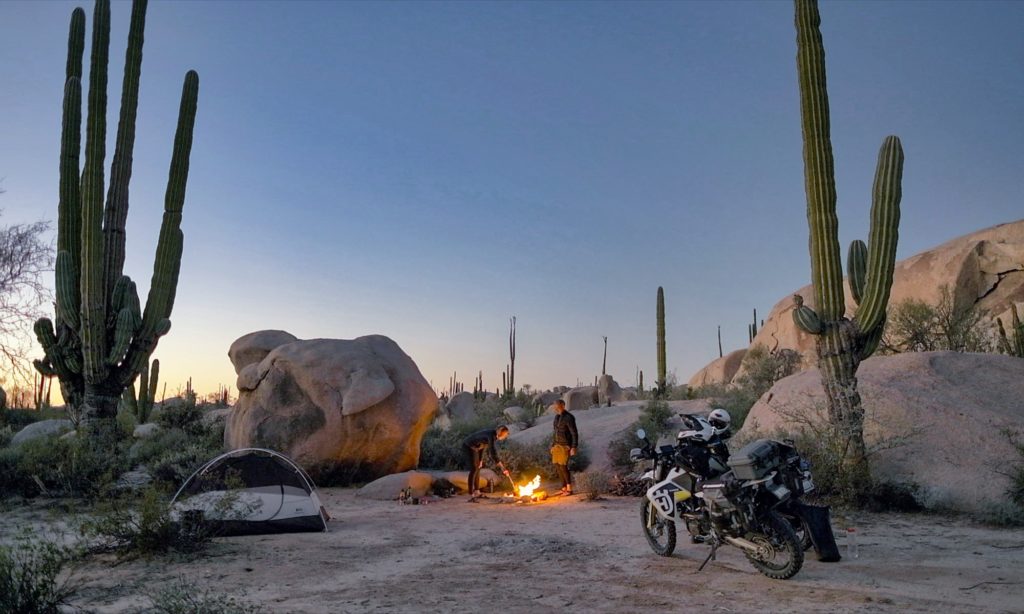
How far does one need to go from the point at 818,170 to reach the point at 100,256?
13873mm

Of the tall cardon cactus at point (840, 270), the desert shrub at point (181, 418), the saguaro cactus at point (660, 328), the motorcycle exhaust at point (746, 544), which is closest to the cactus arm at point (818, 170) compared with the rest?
the tall cardon cactus at point (840, 270)

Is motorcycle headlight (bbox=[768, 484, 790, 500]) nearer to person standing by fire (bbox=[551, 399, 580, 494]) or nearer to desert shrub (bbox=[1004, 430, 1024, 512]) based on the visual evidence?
desert shrub (bbox=[1004, 430, 1024, 512])

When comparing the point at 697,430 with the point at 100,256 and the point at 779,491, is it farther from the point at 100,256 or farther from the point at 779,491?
the point at 100,256

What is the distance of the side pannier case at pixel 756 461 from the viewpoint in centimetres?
666

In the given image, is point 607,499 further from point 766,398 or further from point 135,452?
point 135,452

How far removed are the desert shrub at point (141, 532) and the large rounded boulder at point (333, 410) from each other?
6.87 meters

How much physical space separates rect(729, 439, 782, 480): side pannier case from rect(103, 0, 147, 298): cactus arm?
554 inches

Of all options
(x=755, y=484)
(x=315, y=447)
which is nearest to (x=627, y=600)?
(x=755, y=484)

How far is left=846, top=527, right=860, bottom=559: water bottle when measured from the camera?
7.65 metres

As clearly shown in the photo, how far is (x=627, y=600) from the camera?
20.1 feet

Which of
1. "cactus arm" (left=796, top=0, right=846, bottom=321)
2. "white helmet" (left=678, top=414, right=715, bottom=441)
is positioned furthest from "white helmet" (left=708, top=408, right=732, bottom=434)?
"cactus arm" (left=796, top=0, right=846, bottom=321)

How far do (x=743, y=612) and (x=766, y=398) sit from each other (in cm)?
945

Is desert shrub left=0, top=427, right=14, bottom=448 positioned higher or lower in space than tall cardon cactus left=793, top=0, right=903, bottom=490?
lower

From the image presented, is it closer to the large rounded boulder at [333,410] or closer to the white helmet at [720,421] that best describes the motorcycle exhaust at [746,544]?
the white helmet at [720,421]
